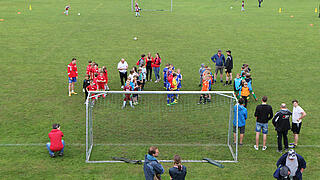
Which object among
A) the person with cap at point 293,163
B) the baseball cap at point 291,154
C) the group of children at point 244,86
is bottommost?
the person with cap at point 293,163

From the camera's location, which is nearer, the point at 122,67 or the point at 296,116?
the point at 296,116

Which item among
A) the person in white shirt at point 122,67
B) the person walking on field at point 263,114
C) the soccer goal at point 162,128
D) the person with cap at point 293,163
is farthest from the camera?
the person in white shirt at point 122,67

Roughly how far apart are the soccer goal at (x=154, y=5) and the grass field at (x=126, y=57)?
185cm

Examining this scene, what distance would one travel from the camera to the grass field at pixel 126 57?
44.3ft

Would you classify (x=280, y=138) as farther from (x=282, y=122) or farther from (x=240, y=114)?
(x=240, y=114)

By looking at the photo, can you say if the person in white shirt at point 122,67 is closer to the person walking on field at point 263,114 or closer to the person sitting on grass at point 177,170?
the person walking on field at point 263,114

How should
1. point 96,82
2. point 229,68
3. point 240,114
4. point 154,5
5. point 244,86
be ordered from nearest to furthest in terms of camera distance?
1. point 240,114
2. point 244,86
3. point 96,82
4. point 229,68
5. point 154,5

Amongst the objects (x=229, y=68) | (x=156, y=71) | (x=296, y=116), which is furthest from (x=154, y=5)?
(x=296, y=116)

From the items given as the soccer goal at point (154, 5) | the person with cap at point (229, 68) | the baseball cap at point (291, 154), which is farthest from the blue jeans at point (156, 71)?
the soccer goal at point (154, 5)

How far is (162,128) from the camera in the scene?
16.2 m

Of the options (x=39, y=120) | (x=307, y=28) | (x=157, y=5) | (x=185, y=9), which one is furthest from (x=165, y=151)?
(x=157, y=5)

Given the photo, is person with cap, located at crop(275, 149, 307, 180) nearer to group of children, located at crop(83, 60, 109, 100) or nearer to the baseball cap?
the baseball cap

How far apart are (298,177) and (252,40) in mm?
25340

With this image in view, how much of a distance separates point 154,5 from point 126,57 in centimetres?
3141
